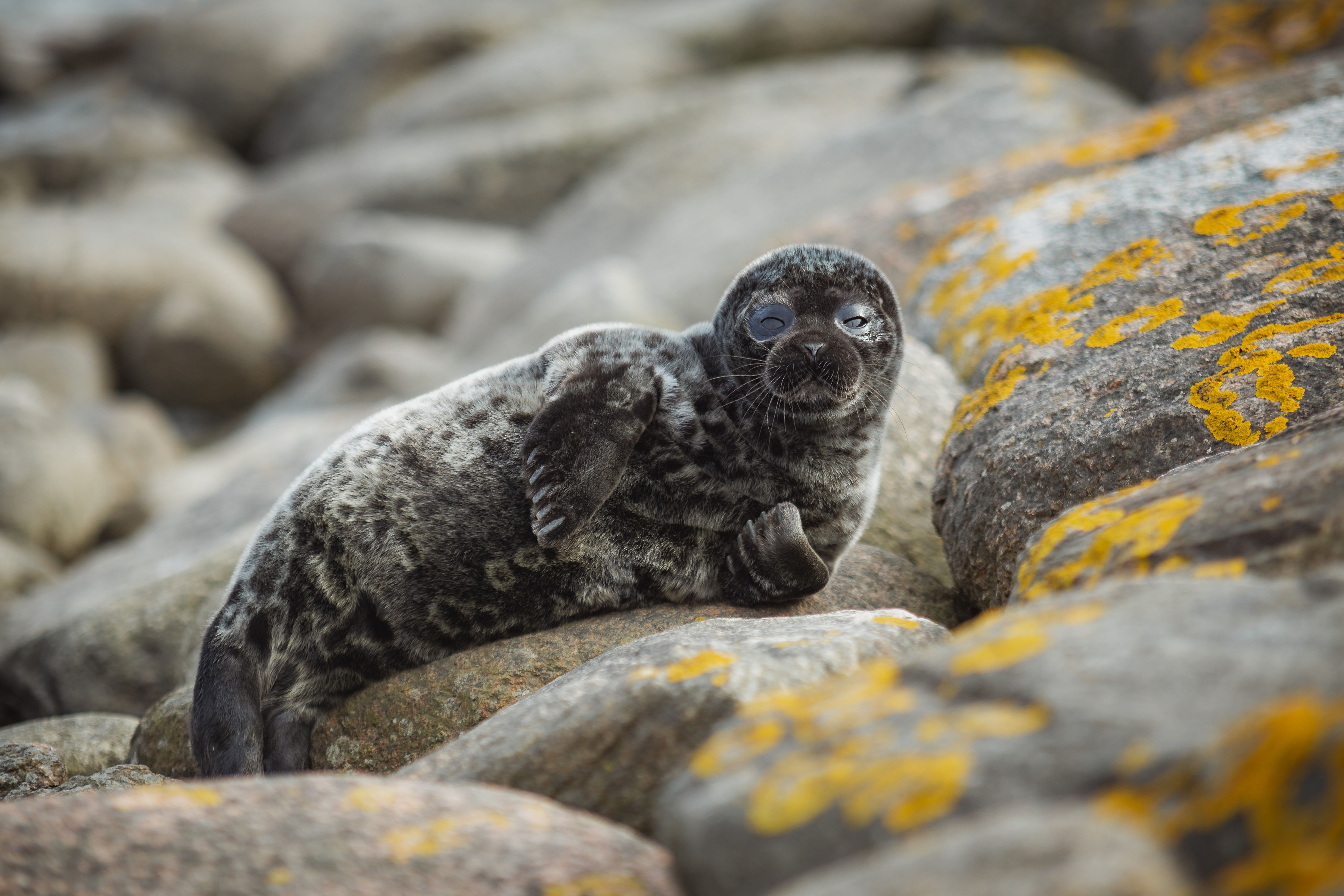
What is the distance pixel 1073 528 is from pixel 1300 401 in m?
1.23

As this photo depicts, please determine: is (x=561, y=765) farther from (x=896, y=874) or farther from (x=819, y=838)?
(x=896, y=874)

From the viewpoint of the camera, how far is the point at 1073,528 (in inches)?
107

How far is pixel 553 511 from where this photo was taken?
11.5 feet

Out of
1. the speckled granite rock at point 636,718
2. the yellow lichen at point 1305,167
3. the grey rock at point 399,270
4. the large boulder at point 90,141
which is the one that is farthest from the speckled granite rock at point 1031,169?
the large boulder at point 90,141

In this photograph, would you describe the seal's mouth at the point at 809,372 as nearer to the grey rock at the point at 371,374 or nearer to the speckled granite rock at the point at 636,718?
the speckled granite rock at the point at 636,718

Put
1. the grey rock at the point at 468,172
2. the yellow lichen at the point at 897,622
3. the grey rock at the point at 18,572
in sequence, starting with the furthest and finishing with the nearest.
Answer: the grey rock at the point at 468,172 → the grey rock at the point at 18,572 → the yellow lichen at the point at 897,622

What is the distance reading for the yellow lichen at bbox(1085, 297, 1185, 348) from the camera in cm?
397

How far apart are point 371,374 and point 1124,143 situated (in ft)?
23.9

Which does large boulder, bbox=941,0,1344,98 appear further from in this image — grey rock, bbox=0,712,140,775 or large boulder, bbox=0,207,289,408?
large boulder, bbox=0,207,289,408

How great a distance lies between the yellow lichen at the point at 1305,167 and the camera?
4.43 m

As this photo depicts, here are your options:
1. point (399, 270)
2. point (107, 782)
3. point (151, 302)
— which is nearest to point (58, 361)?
point (151, 302)

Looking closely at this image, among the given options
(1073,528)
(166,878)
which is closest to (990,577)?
(1073,528)

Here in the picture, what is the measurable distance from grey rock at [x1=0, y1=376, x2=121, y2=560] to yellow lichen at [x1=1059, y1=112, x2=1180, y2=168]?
Result: 28.2 ft

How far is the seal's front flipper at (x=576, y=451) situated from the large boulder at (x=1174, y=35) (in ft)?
22.7
